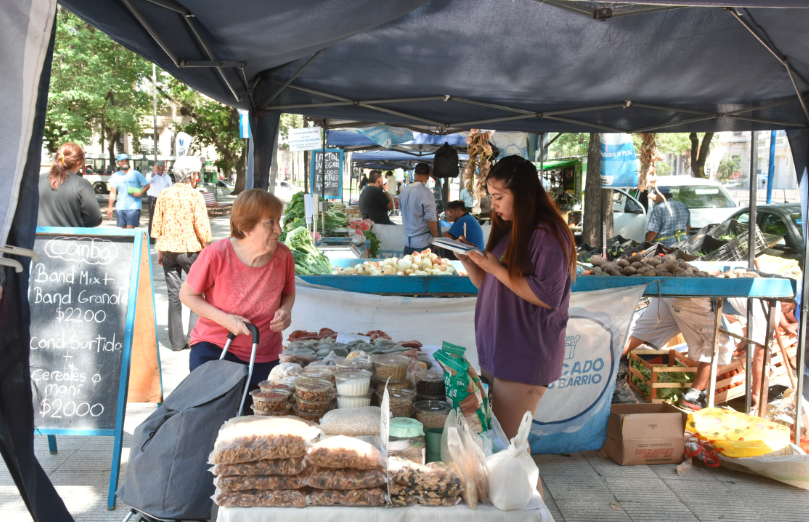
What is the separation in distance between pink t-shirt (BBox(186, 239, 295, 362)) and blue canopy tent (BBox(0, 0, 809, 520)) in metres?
1.17

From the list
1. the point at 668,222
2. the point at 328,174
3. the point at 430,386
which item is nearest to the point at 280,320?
the point at 430,386

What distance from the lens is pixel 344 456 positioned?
6.21ft

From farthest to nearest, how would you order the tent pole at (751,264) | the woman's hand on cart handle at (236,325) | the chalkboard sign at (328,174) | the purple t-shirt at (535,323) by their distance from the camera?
the chalkboard sign at (328,174), the tent pole at (751,264), the woman's hand on cart handle at (236,325), the purple t-shirt at (535,323)

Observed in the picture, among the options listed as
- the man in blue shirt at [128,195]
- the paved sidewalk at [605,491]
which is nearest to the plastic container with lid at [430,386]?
the paved sidewalk at [605,491]

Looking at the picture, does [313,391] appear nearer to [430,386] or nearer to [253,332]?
[430,386]

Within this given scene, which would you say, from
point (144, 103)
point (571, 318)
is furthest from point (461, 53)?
point (144, 103)

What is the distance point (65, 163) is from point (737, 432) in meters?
6.02

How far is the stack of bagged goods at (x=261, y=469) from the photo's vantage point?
6.20 feet

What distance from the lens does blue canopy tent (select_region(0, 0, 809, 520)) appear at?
1.68 meters

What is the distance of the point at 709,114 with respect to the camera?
17.3 ft

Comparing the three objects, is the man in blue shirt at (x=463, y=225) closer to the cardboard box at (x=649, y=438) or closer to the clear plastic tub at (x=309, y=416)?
the cardboard box at (x=649, y=438)

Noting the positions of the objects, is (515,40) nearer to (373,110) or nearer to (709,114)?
(373,110)

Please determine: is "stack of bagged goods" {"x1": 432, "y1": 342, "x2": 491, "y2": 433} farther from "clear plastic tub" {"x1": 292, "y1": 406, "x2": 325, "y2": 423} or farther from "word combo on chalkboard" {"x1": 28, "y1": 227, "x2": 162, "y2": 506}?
"word combo on chalkboard" {"x1": 28, "y1": 227, "x2": 162, "y2": 506}

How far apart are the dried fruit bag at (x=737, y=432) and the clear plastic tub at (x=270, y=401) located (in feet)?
11.6
